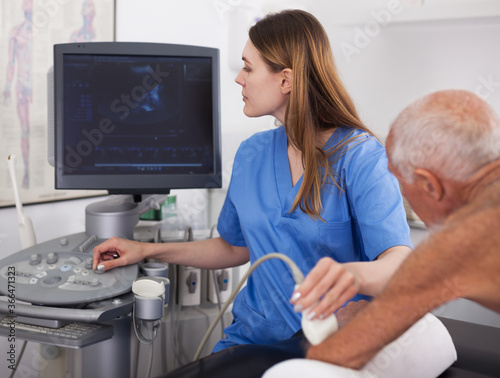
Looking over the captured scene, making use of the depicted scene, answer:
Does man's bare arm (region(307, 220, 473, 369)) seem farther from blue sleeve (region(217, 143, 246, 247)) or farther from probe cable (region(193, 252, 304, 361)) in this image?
blue sleeve (region(217, 143, 246, 247))

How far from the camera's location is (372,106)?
2.59m

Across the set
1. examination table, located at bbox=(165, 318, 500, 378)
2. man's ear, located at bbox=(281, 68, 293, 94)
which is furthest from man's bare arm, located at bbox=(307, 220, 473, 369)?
man's ear, located at bbox=(281, 68, 293, 94)

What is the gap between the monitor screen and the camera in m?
1.54

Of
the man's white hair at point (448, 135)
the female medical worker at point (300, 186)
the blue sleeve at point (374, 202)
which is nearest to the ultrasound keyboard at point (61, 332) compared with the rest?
the female medical worker at point (300, 186)

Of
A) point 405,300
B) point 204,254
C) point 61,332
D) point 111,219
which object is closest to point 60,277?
point 61,332

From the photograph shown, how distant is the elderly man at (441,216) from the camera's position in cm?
67

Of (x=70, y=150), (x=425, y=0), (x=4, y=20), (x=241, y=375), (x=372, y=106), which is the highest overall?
(x=425, y=0)

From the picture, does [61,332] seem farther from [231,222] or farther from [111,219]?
[231,222]

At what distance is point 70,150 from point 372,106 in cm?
151

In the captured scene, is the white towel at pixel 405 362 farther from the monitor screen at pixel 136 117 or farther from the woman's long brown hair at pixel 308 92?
the monitor screen at pixel 136 117

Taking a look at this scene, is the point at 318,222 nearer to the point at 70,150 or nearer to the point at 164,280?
the point at 164,280

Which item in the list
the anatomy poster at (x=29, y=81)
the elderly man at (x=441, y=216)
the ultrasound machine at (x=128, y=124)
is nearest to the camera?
the elderly man at (x=441, y=216)

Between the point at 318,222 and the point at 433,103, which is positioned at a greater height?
the point at 433,103

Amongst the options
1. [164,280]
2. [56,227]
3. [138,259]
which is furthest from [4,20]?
[164,280]
